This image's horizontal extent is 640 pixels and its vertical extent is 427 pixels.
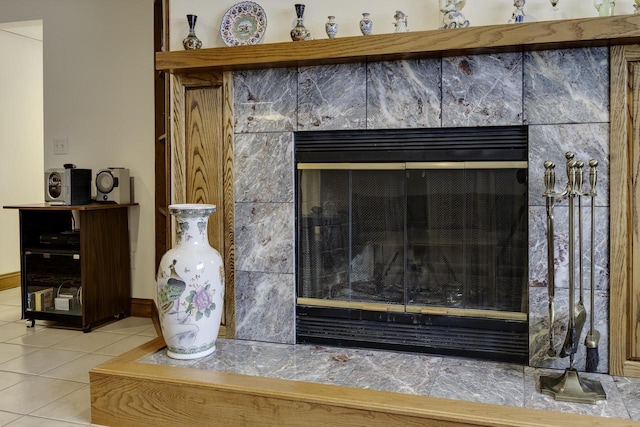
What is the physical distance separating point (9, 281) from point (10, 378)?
2.33 m

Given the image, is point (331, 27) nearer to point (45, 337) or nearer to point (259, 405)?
point (259, 405)

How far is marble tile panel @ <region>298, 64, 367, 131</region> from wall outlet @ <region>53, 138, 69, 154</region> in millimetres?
2114

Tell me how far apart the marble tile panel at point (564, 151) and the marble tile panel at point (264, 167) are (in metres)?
1.01

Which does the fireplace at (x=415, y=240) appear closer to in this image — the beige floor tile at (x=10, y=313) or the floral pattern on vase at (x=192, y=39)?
the floral pattern on vase at (x=192, y=39)

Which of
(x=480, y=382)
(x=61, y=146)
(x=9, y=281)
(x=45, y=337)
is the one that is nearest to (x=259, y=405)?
(x=480, y=382)

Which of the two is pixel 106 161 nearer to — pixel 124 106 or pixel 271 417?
pixel 124 106

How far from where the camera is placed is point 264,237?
8.42 feet

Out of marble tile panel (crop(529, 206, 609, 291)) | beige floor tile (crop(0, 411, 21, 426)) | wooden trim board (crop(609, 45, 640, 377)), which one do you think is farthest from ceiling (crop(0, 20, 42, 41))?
wooden trim board (crop(609, 45, 640, 377))

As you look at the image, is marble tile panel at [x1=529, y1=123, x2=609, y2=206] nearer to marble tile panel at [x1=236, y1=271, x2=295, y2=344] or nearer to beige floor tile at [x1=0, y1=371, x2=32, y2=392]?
marble tile panel at [x1=236, y1=271, x2=295, y2=344]

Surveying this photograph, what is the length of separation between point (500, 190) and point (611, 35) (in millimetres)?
684

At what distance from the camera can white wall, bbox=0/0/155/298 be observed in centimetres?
363

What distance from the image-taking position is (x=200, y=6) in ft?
8.55

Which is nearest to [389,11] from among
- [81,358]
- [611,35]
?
[611,35]

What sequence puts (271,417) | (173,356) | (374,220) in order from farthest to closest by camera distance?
1. (374,220)
2. (173,356)
3. (271,417)
